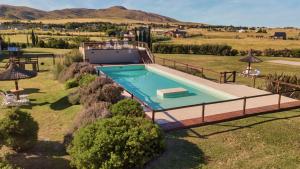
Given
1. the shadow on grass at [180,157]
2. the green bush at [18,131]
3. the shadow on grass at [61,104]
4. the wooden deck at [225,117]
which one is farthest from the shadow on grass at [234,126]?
the shadow on grass at [61,104]

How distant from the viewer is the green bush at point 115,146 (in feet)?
21.3

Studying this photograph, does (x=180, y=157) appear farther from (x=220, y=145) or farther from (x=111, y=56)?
(x=111, y=56)

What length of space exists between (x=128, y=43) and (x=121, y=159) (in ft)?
80.2

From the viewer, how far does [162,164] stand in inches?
281

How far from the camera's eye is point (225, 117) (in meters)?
10.7

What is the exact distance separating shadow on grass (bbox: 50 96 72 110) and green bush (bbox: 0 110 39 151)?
4.53 m

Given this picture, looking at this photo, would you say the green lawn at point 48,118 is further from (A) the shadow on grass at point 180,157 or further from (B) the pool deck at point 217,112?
(B) the pool deck at point 217,112

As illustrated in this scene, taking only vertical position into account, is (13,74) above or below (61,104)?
above

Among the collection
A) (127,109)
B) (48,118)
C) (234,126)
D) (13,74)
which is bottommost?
(48,118)

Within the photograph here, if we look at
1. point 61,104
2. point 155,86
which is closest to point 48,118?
point 61,104

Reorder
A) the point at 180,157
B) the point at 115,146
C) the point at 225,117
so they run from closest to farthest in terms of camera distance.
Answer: the point at 115,146, the point at 180,157, the point at 225,117

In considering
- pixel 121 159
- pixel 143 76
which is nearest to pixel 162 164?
pixel 121 159

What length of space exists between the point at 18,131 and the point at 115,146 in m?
3.25

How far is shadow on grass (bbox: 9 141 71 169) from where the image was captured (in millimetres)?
7500
